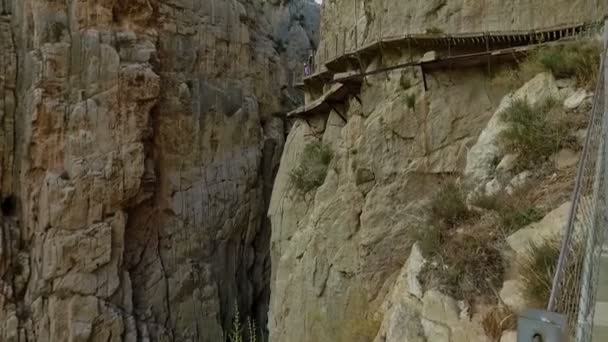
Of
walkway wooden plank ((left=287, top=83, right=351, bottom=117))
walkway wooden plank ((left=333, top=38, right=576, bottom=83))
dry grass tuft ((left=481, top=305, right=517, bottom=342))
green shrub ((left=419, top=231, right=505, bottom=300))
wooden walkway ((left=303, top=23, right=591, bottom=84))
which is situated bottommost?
dry grass tuft ((left=481, top=305, right=517, bottom=342))

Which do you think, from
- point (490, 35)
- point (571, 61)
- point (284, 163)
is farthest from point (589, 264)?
point (284, 163)

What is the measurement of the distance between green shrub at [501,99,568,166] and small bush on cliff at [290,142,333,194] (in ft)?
17.3

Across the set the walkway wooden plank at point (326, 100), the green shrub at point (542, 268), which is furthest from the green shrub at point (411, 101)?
the green shrub at point (542, 268)

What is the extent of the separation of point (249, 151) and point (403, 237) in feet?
52.8

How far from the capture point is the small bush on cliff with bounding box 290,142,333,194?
10812 mm

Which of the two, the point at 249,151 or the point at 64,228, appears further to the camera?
the point at 249,151

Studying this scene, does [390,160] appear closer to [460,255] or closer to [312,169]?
[312,169]

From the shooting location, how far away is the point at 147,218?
20.5 m

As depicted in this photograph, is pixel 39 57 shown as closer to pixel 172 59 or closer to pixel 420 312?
pixel 172 59

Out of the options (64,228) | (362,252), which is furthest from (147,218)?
(362,252)

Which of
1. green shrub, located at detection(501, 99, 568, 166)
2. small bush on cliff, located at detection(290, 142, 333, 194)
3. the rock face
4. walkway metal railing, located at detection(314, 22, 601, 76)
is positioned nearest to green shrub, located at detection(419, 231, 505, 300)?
green shrub, located at detection(501, 99, 568, 166)

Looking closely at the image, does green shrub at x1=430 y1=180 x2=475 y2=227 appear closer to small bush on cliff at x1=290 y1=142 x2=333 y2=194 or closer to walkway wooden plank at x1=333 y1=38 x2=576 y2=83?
walkway wooden plank at x1=333 y1=38 x2=576 y2=83

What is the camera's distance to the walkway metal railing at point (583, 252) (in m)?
2.57

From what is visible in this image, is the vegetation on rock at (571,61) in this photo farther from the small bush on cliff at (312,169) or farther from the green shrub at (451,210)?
the small bush on cliff at (312,169)
